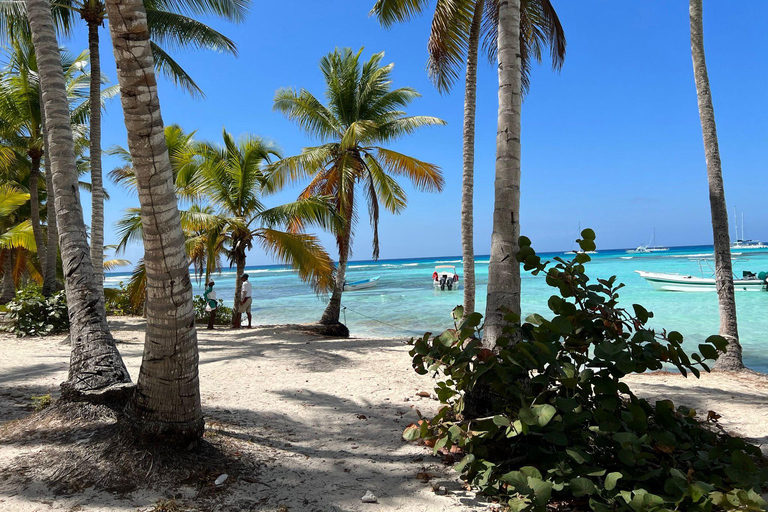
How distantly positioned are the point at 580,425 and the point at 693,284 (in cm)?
2500

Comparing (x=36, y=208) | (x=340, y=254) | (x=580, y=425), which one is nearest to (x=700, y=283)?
(x=340, y=254)

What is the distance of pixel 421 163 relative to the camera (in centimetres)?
1328

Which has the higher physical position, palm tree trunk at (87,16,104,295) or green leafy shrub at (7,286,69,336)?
palm tree trunk at (87,16,104,295)

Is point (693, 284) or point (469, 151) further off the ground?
point (469, 151)

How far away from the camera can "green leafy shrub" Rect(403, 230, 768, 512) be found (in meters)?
2.65

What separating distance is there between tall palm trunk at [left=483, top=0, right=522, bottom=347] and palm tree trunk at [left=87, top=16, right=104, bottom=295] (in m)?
8.09

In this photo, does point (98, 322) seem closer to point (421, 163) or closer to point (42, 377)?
point (42, 377)

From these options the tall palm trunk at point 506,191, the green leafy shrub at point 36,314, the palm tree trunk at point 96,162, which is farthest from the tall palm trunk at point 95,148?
the tall palm trunk at point 506,191

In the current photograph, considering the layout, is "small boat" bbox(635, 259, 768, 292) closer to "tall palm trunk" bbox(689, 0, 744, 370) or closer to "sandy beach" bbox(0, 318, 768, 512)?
"tall palm trunk" bbox(689, 0, 744, 370)

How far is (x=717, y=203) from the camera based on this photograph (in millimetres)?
7766

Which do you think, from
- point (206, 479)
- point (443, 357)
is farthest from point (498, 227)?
point (206, 479)

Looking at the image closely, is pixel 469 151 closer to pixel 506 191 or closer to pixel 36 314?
pixel 506 191

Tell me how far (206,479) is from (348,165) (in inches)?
438

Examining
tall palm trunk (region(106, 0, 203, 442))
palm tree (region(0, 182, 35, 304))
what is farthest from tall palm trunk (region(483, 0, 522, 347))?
palm tree (region(0, 182, 35, 304))
